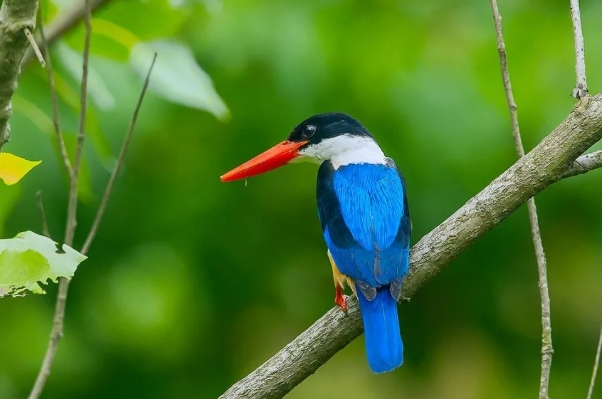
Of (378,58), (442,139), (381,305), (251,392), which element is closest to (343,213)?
(381,305)

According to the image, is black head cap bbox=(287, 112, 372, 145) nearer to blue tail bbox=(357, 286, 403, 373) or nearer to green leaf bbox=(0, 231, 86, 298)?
blue tail bbox=(357, 286, 403, 373)

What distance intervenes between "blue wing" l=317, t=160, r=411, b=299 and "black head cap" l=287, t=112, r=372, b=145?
0.53ft

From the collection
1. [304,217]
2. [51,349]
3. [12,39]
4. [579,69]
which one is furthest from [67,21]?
[304,217]

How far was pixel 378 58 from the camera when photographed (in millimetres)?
3719

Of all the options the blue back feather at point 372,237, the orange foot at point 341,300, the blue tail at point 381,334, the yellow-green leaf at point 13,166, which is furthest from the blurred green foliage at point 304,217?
the yellow-green leaf at point 13,166

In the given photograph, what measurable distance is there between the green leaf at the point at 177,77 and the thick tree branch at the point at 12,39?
1.99 feet

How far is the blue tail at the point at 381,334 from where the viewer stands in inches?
91.0

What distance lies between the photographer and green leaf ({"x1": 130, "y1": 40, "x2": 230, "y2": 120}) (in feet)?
7.79

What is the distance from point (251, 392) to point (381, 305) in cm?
45

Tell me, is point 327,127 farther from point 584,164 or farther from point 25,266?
point 25,266

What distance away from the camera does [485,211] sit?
209 centimetres

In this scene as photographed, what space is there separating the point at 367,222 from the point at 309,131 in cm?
58

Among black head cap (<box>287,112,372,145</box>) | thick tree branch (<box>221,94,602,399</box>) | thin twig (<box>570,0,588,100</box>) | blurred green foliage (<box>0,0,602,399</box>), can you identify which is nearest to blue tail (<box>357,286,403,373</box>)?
thick tree branch (<box>221,94,602,399</box>)

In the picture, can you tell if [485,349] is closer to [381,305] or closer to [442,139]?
[442,139]
